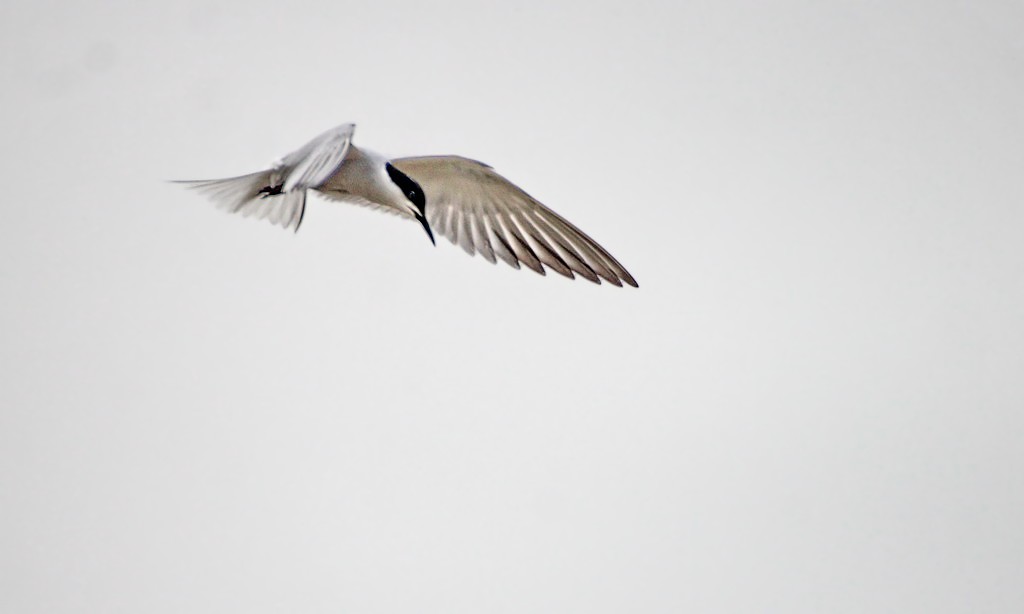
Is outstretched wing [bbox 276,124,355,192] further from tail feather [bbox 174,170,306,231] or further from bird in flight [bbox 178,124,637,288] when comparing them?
tail feather [bbox 174,170,306,231]

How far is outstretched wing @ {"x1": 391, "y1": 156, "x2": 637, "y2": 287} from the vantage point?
131cm

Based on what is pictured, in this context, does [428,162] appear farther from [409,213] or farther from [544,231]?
[544,231]

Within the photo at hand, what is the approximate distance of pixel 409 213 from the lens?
133cm

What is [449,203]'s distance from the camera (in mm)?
1395

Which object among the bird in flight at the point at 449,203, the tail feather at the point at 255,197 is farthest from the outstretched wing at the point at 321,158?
the tail feather at the point at 255,197

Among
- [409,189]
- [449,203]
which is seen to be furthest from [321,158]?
[449,203]

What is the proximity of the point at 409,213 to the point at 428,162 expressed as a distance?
75 millimetres

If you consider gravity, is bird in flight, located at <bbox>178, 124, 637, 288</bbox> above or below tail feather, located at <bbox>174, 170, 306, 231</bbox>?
above

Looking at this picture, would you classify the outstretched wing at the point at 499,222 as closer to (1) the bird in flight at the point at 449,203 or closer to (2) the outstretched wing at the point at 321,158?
(1) the bird in flight at the point at 449,203

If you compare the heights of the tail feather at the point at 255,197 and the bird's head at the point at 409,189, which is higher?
the bird's head at the point at 409,189

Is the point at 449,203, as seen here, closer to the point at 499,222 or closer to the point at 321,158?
the point at 499,222

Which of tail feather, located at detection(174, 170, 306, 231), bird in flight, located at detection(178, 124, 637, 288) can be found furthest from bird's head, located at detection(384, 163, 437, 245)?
tail feather, located at detection(174, 170, 306, 231)

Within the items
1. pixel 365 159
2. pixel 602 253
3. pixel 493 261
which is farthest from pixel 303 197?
pixel 602 253

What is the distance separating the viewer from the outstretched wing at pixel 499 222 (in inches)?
51.4
